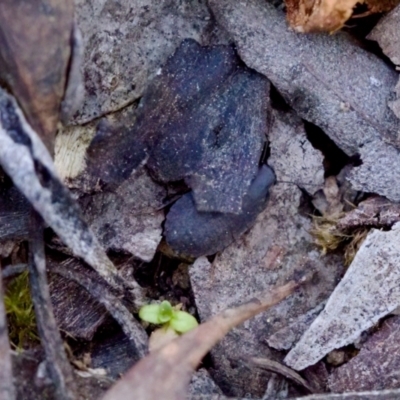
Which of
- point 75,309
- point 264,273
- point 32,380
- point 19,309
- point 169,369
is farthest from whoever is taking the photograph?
point 264,273

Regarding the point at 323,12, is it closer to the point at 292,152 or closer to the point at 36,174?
the point at 292,152

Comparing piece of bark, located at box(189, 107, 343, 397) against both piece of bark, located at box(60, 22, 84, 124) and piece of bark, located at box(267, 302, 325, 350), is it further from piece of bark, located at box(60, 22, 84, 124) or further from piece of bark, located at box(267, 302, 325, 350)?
piece of bark, located at box(60, 22, 84, 124)

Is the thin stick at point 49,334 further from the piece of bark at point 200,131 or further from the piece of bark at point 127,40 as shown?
the piece of bark at point 127,40

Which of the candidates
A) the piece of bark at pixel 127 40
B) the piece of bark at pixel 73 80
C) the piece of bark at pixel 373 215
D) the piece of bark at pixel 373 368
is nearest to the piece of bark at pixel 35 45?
the piece of bark at pixel 73 80

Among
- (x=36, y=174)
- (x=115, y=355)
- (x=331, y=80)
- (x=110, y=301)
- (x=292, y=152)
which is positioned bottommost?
(x=115, y=355)

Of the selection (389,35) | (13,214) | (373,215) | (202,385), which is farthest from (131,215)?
(389,35)
